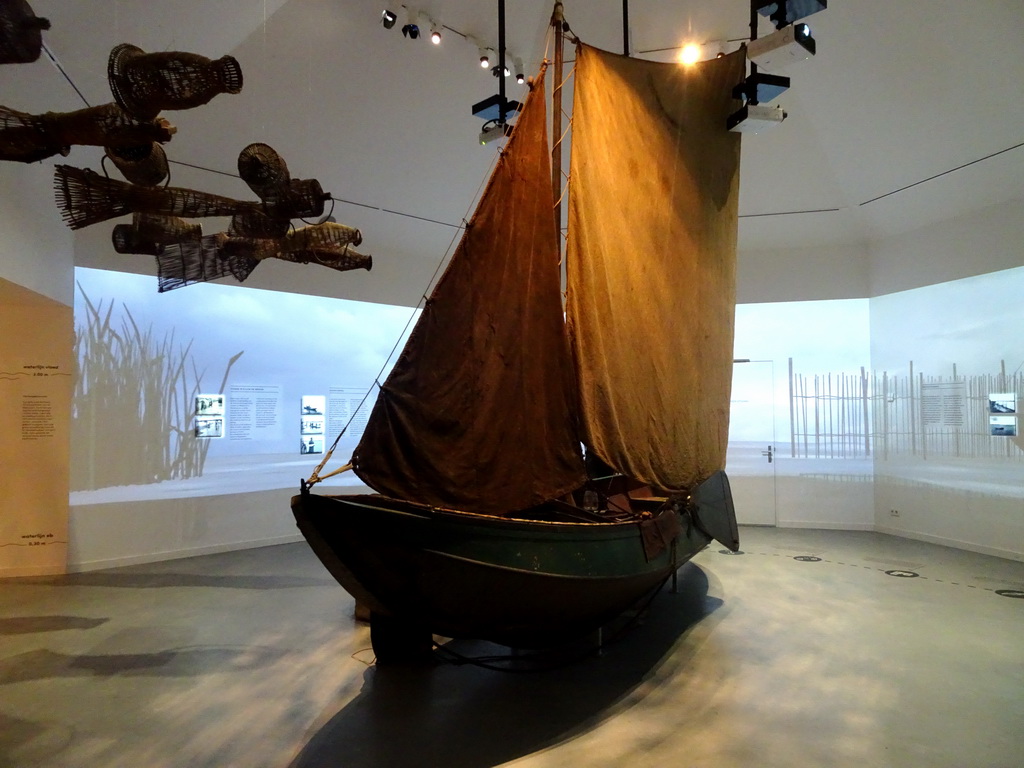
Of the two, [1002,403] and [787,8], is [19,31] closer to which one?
[787,8]

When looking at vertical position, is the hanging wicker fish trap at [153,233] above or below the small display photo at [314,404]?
above

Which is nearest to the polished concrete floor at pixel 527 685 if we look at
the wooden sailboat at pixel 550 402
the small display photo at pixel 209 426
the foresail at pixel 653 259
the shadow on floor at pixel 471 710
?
the shadow on floor at pixel 471 710

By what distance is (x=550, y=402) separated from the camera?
11.1 feet

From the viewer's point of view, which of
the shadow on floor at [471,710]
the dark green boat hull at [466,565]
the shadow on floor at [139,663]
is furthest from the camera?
the shadow on floor at [139,663]

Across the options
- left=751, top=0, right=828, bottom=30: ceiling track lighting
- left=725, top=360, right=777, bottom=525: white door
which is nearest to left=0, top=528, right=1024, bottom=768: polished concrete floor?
left=725, top=360, right=777, bottom=525: white door

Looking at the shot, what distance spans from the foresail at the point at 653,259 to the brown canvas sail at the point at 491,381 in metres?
0.25

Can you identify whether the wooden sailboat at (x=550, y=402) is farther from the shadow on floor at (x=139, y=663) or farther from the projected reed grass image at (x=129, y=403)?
the projected reed grass image at (x=129, y=403)

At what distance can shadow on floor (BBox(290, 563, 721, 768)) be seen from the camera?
259cm

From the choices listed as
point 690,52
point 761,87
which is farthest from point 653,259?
point 690,52

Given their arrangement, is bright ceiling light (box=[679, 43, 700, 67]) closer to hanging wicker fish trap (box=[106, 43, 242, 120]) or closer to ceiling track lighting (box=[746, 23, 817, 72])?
ceiling track lighting (box=[746, 23, 817, 72])

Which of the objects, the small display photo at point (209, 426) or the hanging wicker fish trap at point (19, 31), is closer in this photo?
the hanging wicker fish trap at point (19, 31)

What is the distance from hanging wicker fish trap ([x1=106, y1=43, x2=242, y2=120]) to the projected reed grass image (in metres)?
4.34

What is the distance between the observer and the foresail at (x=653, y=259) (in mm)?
3701

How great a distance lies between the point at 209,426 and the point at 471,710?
4.78 m
